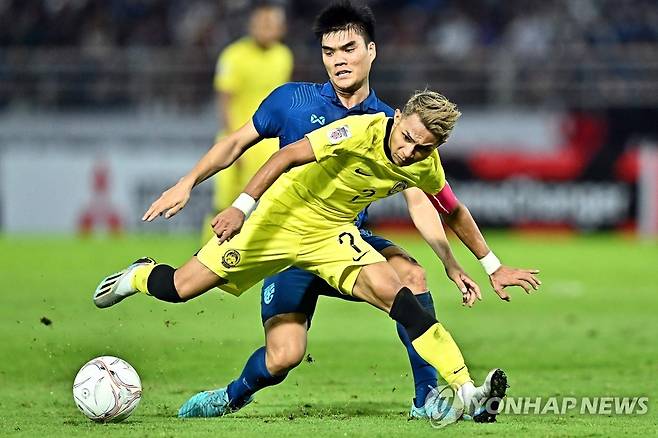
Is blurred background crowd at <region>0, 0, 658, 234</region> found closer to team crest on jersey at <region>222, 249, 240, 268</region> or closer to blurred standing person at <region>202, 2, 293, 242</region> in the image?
blurred standing person at <region>202, 2, 293, 242</region>

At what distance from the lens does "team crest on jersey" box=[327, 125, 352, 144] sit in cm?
617

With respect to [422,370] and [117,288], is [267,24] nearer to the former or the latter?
[117,288]

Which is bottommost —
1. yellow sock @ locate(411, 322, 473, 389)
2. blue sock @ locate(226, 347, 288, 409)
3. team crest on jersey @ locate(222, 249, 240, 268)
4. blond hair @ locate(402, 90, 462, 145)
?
blue sock @ locate(226, 347, 288, 409)

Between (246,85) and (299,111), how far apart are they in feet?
21.9

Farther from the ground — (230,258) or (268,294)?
(230,258)

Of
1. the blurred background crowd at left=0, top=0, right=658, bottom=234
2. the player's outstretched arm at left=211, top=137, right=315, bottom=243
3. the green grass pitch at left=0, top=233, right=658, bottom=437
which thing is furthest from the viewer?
the blurred background crowd at left=0, top=0, right=658, bottom=234

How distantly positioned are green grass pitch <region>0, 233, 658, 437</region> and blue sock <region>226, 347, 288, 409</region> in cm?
10

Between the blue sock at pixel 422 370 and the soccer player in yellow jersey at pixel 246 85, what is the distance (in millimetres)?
6442

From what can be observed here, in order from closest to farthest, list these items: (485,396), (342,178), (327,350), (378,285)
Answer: (485,396) < (378,285) < (342,178) < (327,350)

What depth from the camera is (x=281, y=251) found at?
6.55m

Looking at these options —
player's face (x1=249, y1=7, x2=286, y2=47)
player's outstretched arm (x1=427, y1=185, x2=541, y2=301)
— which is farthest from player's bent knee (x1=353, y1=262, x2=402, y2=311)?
player's face (x1=249, y1=7, x2=286, y2=47)

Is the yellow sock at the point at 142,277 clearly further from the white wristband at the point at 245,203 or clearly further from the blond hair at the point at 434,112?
the blond hair at the point at 434,112

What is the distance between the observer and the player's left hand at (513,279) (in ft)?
21.3

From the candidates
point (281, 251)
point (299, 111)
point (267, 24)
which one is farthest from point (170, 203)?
point (267, 24)
